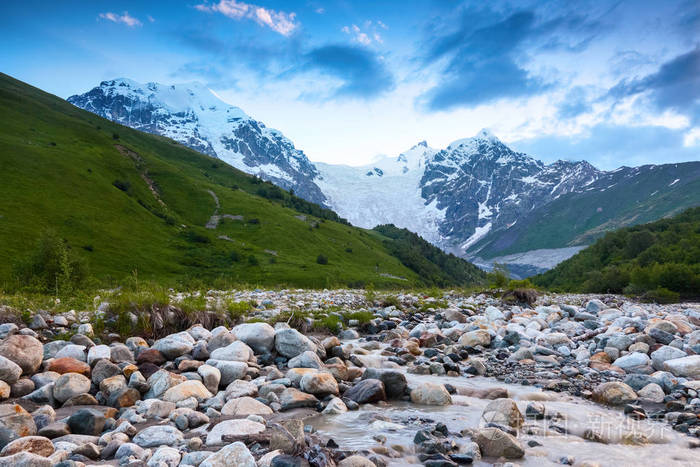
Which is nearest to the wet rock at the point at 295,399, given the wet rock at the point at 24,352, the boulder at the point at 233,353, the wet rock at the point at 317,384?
the wet rock at the point at 317,384

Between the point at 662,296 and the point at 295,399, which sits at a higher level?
the point at 662,296

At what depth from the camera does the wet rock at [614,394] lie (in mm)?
7637

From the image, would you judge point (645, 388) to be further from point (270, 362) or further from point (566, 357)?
point (270, 362)

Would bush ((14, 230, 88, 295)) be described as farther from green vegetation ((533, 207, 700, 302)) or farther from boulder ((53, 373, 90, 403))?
green vegetation ((533, 207, 700, 302))

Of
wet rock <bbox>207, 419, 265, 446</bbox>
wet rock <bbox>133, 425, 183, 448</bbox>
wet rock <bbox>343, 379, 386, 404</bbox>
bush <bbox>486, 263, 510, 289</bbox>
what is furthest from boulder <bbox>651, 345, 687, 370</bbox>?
bush <bbox>486, 263, 510, 289</bbox>

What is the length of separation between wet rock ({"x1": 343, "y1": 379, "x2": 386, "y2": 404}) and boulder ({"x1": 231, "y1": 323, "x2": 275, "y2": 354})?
3.20 metres

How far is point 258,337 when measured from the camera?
34.7ft

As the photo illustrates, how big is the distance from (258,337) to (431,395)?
4.88 m

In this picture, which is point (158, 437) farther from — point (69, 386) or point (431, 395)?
point (431, 395)

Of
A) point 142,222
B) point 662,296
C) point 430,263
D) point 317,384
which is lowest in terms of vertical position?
point 317,384

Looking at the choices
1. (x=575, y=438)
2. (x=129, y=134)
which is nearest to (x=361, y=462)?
(x=575, y=438)

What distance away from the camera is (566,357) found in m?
11.5

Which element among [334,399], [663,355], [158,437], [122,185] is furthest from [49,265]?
[122,185]

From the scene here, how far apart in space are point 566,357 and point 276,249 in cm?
8313
